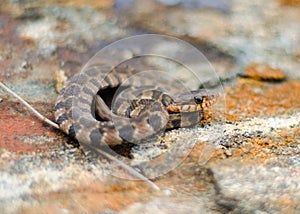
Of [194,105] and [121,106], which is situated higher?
[194,105]

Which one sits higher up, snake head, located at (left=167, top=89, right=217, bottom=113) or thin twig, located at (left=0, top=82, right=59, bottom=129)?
snake head, located at (left=167, top=89, right=217, bottom=113)

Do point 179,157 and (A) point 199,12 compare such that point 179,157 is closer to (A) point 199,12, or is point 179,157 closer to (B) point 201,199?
(B) point 201,199

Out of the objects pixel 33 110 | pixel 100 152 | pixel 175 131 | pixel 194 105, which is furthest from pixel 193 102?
pixel 33 110

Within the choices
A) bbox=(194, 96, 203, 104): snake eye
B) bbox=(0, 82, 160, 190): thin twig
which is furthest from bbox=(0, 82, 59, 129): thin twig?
bbox=(194, 96, 203, 104): snake eye

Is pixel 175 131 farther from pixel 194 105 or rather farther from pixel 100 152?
pixel 100 152

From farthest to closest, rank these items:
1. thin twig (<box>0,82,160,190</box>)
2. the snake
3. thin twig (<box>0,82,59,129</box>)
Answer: thin twig (<box>0,82,59,129</box>) < the snake < thin twig (<box>0,82,160,190</box>)

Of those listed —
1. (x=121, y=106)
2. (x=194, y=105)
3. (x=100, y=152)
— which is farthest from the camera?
(x=121, y=106)

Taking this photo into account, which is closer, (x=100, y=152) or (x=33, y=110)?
(x=100, y=152)

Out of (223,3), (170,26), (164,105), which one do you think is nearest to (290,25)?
(223,3)

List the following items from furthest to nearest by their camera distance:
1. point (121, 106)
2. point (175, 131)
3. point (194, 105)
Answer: point (121, 106)
point (194, 105)
point (175, 131)

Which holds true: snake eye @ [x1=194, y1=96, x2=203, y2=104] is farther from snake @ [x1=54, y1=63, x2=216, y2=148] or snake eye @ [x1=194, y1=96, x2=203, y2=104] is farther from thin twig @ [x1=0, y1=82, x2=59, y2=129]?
thin twig @ [x1=0, y1=82, x2=59, y2=129]
